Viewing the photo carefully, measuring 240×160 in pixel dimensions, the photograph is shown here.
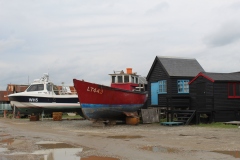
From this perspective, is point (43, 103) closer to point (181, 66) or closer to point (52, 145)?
point (181, 66)

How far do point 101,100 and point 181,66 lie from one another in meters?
8.93

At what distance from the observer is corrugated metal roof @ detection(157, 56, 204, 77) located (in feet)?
79.3

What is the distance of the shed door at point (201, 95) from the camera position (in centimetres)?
1936

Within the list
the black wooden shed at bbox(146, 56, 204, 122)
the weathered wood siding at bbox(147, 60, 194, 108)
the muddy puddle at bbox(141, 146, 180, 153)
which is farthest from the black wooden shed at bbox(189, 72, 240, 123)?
the muddy puddle at bbox(141, 146, 180, 153)

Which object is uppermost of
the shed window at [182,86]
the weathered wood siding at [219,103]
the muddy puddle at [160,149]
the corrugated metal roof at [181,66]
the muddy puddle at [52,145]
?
the corrugated metal roof at [181,66]

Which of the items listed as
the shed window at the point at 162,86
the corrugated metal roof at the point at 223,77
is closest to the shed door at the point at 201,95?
the corrugated metal roof at the point at 223,77

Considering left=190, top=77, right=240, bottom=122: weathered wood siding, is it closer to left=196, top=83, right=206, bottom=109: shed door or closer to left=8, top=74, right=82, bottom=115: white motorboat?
left=196, top=83, right=206, bottom=109: shed door

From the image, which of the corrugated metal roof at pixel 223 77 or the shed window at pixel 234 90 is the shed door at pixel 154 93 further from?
the shed window at pixel 234 90

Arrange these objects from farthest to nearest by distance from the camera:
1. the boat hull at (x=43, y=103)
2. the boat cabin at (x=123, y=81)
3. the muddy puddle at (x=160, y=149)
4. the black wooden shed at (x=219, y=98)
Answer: the boat hull at (x=43, y=103)
the boat cabin at (x=123, y=81)
the black wooden shed at (x=219, y=98)
the muddy puddle at (x=160, y=149)

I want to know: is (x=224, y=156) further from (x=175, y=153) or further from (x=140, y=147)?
(x=140, y=147)

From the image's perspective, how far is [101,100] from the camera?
1900 centimetres

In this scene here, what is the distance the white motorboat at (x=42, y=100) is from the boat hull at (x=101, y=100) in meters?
8.05

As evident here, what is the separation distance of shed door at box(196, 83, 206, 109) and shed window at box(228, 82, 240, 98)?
1.52m

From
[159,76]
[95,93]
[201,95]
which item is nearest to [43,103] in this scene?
[95,93]
